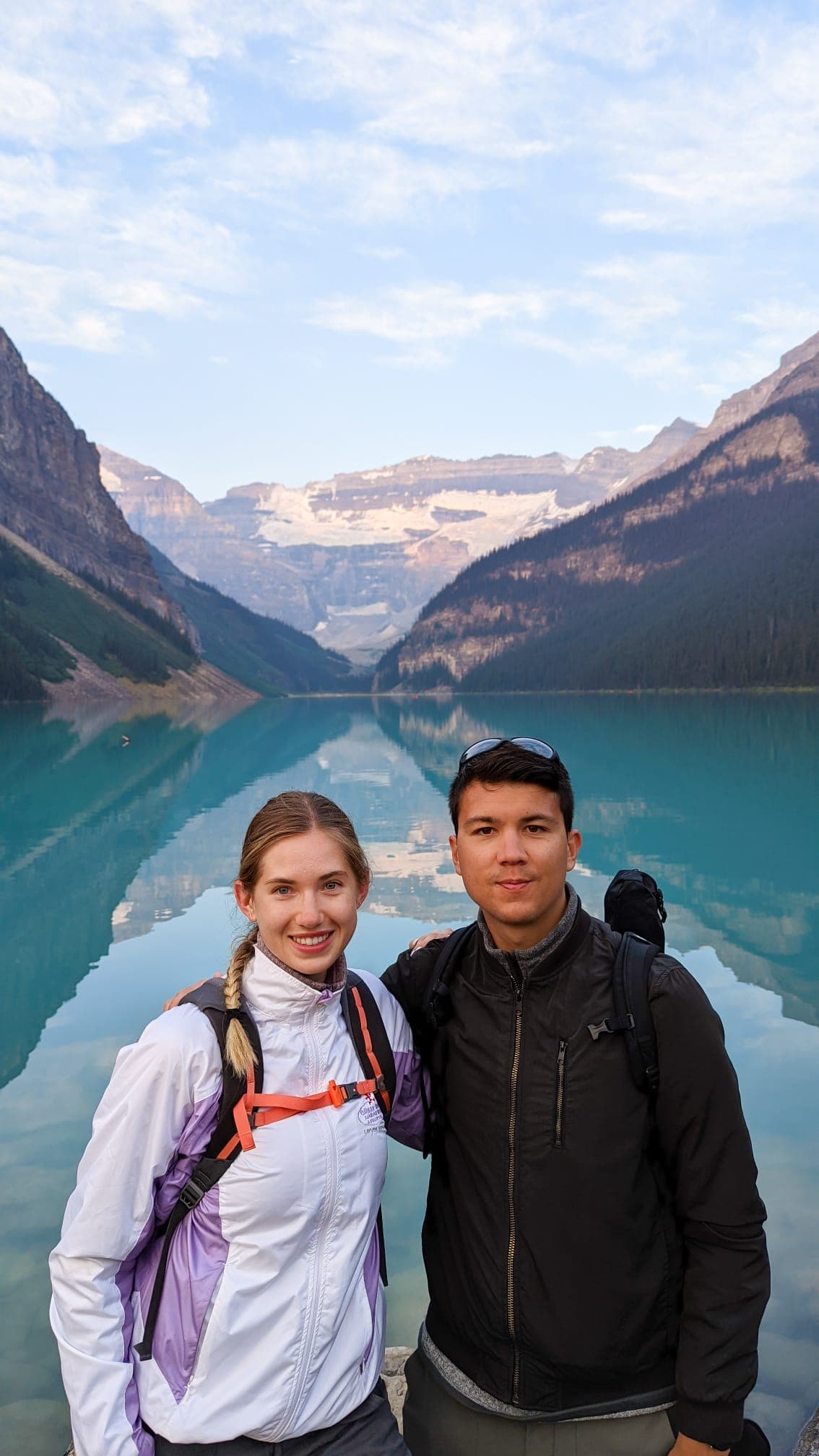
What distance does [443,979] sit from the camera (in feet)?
11.7

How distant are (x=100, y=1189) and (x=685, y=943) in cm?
1235

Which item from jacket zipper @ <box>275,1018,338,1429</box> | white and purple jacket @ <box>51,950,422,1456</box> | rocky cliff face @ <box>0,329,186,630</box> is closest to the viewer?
white and purple jacket @ <box>51,950,422,1456</box>

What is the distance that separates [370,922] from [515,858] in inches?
504

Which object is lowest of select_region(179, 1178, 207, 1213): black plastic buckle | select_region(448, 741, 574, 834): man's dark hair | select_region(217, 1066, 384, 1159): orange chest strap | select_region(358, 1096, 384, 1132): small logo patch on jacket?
select_region(179, 1178, 207, 1213): black plastic buckle

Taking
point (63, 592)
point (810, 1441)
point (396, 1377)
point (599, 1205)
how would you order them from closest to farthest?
point (599, 1205) → point (810, 1441) → point (396, 1377) → point (63, 592)

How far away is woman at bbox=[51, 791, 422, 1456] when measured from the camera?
3.01 m

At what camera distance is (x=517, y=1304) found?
3.33m

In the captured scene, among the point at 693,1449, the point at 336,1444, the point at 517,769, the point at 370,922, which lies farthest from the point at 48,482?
the point at 693,1449

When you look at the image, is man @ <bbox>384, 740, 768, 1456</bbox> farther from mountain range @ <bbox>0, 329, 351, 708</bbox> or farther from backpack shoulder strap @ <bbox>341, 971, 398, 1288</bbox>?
mountain range @ <bbox>0, 329, 351, 708</bbox>

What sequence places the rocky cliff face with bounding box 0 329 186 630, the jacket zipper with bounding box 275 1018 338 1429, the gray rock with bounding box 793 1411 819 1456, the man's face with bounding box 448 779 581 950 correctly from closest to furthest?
the jacket zipper with bounding box 275 1018 338 1429 → the man's face with bounding box 448 779 581 950 → the gray rock with bounding box 793 1411 819 1456 → the rocky cliff face with bounding box 0 329 186 630

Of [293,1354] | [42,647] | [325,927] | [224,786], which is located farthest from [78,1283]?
[42,647]

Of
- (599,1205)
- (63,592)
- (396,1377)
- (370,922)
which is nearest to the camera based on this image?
(599,1205)

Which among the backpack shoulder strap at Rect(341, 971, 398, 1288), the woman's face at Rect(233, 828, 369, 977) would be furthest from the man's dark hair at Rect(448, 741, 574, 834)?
the backpack shoulder strap at Rect(341, 971, 398, 1288)

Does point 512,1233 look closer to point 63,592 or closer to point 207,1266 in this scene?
point 207,1266
